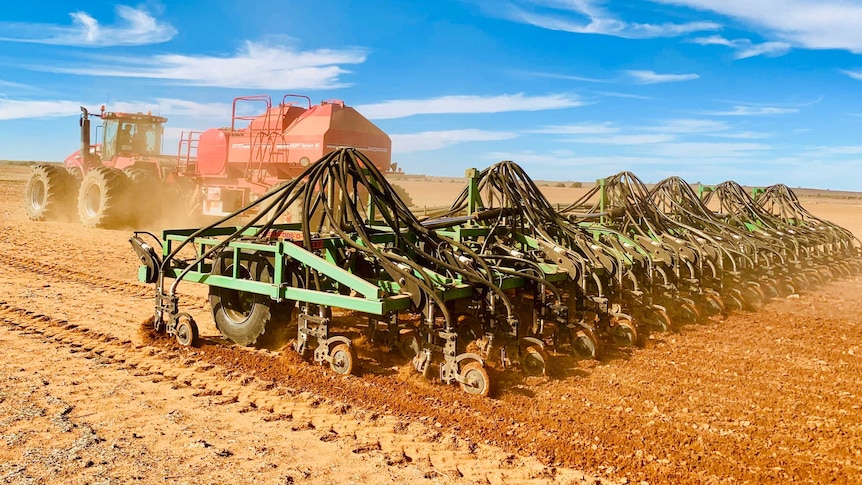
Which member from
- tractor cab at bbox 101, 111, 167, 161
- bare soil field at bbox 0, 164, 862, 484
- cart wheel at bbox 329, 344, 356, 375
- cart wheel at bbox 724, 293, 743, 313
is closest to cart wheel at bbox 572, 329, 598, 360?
bare soil field at bbox 0, 164, 862, 484

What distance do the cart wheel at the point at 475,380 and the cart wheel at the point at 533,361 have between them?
59cm

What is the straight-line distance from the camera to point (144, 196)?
13.5 meters

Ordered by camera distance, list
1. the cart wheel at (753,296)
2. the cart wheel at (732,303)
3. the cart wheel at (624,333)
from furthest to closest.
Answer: the cart wheel at (753,296)
the cart wheel at (732,303)
the cart wheel at (624,333)

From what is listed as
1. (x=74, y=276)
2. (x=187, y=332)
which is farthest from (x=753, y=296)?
(x=74, y=276)

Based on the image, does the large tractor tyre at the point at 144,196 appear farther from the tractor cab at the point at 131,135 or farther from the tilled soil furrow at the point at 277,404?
the tilled soil furrow at the point at 277,404

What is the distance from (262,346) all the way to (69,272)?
468cm

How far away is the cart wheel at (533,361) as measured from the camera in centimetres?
469

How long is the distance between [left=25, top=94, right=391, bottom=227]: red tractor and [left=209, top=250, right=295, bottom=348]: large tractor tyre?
588cm

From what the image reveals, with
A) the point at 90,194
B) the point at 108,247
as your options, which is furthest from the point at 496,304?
the point at 90,194

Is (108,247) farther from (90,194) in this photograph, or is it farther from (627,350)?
(627,350)

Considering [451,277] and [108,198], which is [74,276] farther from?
[451,277]

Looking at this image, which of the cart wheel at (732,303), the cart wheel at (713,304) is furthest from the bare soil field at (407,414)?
the cart wheel at (732,303)

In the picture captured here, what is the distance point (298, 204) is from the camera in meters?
10.9

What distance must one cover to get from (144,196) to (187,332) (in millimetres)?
9288
